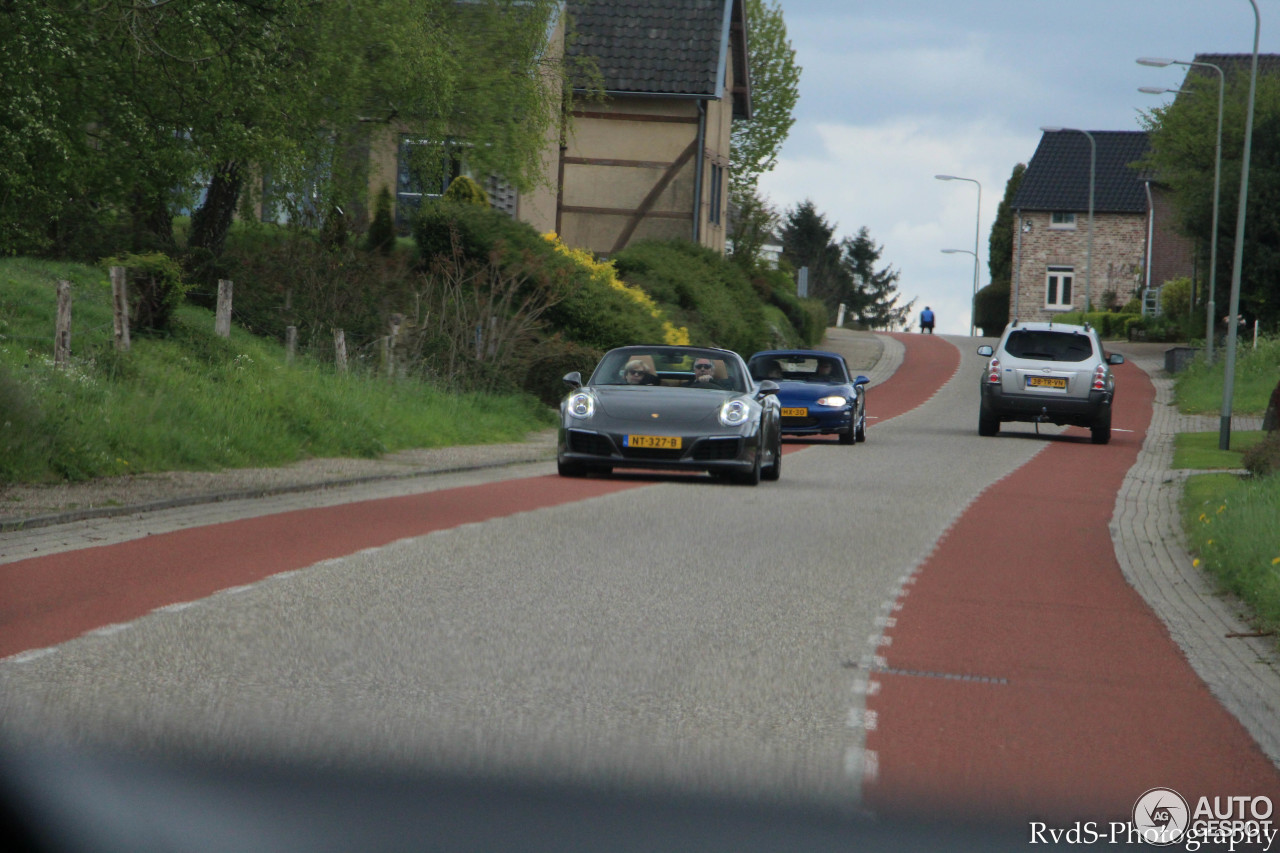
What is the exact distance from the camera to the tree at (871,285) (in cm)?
12525

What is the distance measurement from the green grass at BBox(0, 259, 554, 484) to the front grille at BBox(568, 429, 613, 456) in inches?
123

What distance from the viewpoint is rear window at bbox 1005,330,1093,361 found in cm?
2792

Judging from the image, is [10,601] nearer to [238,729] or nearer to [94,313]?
[238,729]

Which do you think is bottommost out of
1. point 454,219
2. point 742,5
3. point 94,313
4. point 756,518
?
point 756,518

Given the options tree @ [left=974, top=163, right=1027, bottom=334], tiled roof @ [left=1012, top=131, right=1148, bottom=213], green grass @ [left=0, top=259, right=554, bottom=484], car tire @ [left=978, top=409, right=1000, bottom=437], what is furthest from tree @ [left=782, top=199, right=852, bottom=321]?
green grass @ [left=0, top=259, right=554, bottom=484]

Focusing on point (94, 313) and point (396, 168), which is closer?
point (94, 313)

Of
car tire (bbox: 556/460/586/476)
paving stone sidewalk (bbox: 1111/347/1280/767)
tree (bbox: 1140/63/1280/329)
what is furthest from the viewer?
tree (bbox: 1140/63/1280/329)

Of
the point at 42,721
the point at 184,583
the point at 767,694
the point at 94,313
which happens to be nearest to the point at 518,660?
the point at 767,694

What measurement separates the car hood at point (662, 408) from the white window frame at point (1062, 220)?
67.1 metres

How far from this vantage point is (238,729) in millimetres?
5398

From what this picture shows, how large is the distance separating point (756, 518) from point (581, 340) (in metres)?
17.3

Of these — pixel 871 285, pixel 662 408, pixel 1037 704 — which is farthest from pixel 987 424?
pixel 871 285

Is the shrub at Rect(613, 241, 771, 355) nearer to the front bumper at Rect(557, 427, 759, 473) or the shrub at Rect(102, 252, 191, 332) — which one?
the shrub at Rect(102, 252, 191, 332)

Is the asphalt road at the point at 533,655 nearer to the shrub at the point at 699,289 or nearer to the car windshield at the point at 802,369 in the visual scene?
the car windshield at the point at 802,369
